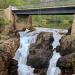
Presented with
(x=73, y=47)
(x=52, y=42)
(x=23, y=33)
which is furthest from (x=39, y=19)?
(x=73, y=47)

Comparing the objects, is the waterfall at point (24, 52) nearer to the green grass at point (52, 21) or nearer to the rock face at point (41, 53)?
the rock face at point (41, 53)

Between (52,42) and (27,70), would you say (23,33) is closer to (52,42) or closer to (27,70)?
(52,42)

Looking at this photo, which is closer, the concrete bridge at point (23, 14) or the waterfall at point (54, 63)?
the waterfall at point (54, 63)

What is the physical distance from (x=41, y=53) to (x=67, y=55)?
5807 mm

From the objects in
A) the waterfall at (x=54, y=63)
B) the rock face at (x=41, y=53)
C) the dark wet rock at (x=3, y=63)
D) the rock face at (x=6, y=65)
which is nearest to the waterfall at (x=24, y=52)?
the rock face at (x=41, y=53)

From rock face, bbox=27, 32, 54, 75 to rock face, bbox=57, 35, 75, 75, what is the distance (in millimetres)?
2188

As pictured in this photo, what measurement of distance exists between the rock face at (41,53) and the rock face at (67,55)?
2.19m

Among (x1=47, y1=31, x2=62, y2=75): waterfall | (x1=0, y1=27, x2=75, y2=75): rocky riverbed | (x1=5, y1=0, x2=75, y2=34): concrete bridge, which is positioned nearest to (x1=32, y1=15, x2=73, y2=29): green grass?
(x1=5, y1=0, x2=75, y2=34): concrete bridge

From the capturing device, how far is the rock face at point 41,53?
48.6 meters

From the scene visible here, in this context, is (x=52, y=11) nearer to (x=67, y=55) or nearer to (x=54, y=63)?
(x=54, y=63)

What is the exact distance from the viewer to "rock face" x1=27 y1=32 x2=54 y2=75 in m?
48.6

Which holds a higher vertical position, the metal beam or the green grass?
the metal beam

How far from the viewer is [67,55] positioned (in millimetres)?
46094

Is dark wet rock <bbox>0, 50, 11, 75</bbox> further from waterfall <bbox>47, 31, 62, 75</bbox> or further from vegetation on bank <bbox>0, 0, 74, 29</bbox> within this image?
vegetation on bank <bbox>0, 0, 74, 29</bbox>
